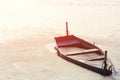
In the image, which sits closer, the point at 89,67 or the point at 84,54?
the point at 89,67

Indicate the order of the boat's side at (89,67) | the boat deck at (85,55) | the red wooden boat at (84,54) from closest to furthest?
the boat's side at (89,67), the red wooden boat at (84,54), the boat deck at (85,55)

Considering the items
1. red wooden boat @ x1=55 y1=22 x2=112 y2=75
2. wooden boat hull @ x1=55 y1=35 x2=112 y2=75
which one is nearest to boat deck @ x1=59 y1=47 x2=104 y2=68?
red wooden boat @ x1=55 y1=22 x2=112 y2=75

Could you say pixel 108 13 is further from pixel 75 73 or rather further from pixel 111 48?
pixel 75 73

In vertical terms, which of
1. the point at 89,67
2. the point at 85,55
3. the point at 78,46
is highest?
the point at 78,46

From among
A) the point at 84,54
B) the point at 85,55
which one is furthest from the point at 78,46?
the point at 85,55

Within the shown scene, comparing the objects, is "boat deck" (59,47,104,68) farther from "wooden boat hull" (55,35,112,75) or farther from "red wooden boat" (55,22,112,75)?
"wooden boat hull" (55,35,112,75)

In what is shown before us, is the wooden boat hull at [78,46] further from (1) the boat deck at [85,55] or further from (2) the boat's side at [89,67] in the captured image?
(1) the boat deck at [85,55]

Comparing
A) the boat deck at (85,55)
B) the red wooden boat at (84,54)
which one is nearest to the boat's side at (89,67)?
the red wooden boat at (84,54)

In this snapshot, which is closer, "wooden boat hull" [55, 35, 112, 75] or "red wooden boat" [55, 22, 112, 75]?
"wooden boat hull" [55, 35, 112, 75]

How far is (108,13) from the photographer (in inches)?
1005

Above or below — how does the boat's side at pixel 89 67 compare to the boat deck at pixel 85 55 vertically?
below

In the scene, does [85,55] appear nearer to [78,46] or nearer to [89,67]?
[78,46]

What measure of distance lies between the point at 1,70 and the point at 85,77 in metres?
3.91

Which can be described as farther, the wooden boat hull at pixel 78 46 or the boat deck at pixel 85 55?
the boat deck at pixel 85 55
